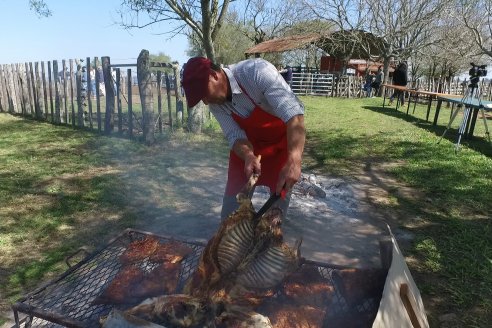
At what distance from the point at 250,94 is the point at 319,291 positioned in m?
1.30

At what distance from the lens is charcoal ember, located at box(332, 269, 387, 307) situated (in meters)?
2.08

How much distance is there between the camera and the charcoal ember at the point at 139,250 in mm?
2423

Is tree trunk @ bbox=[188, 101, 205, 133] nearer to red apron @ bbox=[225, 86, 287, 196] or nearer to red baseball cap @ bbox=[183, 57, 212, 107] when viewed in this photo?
red apron @ bbox=[225, 86, 287, 196]

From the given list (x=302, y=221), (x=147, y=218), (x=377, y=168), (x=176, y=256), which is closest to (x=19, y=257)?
(x=147, y=218)

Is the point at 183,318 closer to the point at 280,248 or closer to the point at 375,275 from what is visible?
the point at 280,248

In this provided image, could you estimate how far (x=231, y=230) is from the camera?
2.04m

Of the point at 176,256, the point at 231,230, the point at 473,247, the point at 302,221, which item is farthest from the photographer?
the point at 302,221

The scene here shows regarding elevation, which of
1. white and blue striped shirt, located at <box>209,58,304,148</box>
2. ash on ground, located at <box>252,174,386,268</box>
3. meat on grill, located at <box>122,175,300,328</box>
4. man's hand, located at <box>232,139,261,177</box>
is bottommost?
ash on ground, located at <box>252,174,386,268</box>

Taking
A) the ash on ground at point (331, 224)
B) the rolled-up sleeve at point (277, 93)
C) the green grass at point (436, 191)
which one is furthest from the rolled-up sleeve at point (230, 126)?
the green grass at point (436, 191)

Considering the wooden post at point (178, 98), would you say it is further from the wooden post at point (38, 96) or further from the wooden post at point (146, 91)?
the wooden post at point (38, 96)

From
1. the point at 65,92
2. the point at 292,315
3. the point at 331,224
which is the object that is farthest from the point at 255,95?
the point at 65,92

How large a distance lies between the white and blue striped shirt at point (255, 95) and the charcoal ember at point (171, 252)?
81cm

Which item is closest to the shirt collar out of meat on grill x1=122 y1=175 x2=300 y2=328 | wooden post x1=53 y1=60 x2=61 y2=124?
meat on grill x1=122 y1=175 x2=300 y2=328

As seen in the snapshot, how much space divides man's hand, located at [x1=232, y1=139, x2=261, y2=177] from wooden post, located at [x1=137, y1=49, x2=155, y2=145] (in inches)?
229
